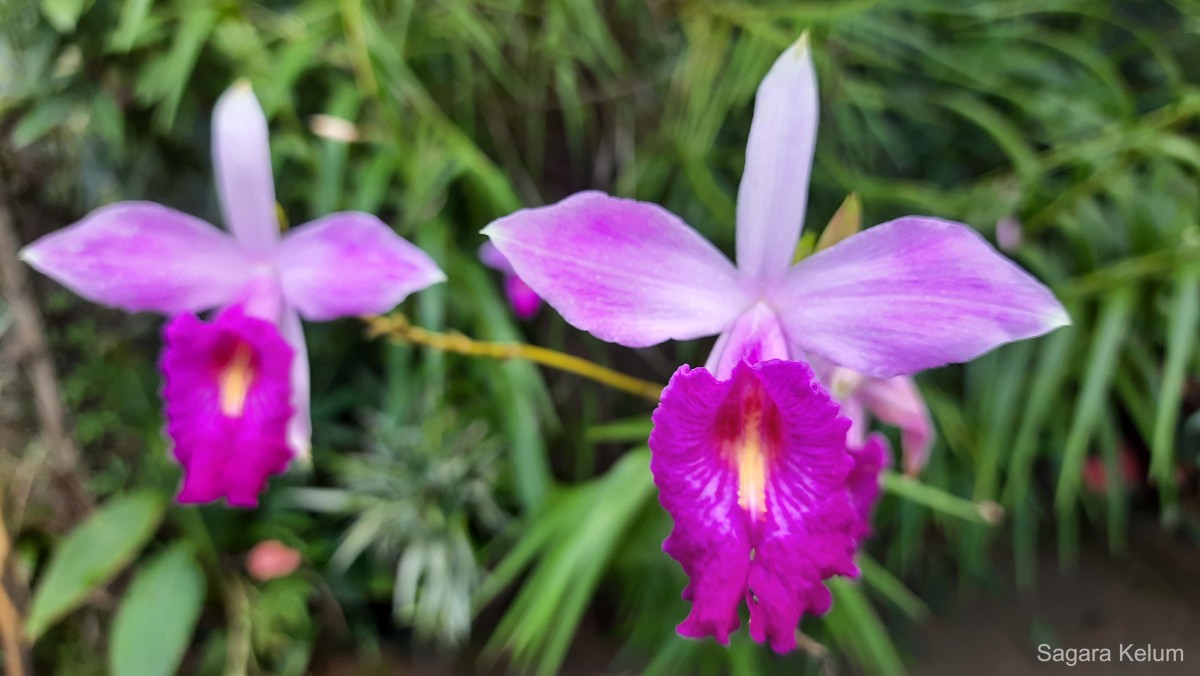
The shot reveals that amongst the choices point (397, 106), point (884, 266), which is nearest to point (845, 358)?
point (884, 266)

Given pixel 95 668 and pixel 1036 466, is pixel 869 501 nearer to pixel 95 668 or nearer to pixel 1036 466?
pixel 1036 466

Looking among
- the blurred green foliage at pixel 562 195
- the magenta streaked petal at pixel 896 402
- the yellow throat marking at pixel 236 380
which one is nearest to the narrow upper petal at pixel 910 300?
the magenta streaked petal at pixel 896 402

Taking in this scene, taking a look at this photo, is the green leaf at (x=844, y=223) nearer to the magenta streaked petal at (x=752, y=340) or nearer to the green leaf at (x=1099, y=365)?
the magenta streaked petal at (x=752, y=340)

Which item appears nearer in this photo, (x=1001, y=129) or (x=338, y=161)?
(x=338, y=161)

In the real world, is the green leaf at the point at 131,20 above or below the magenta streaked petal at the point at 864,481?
above

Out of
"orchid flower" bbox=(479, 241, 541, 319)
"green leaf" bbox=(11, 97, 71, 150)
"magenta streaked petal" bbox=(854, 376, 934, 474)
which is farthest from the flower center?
"green leaf" bbox=(11, 97, 71, 150)

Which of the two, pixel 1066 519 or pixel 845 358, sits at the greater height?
pixel 845 358

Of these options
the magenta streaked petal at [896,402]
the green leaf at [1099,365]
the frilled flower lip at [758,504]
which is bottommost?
the green leaf at [1099,365]
